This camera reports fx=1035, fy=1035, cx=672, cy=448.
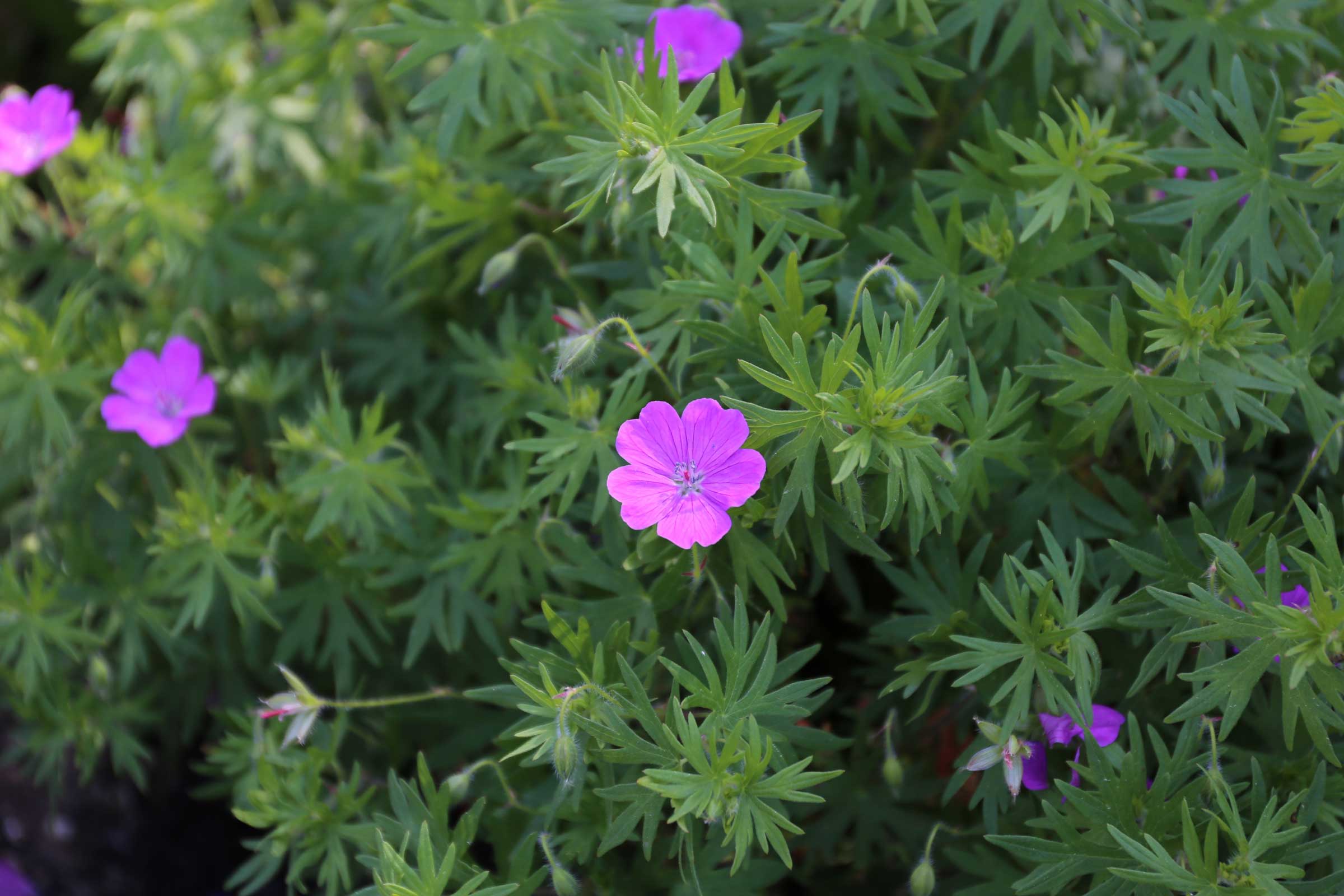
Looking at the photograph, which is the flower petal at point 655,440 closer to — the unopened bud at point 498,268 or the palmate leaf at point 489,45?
the unopened bud at point 498,268

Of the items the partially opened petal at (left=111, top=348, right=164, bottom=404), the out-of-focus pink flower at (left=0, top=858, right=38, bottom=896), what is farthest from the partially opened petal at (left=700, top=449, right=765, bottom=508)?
the out-of-focus pink flower at (left=0, top=858, right=38, bottom=896)

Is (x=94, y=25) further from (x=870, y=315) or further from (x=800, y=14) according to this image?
(x=870, y=315)

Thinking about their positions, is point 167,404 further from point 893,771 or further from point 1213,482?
point 1213,482

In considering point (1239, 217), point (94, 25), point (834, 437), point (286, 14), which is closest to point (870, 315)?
point (834, 437)

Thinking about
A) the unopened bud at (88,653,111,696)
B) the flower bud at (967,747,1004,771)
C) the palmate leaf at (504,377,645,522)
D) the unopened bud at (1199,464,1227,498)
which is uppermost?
the palmate leaf at (504,377,645,522)

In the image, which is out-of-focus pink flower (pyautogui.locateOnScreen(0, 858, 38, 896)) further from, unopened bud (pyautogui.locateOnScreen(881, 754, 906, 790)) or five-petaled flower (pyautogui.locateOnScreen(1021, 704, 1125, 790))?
five-petaled flower (pyautogui.locateOnScreen(1021, 704, 1125, 790))

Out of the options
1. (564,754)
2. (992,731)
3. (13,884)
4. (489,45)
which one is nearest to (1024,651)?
(992,731)
